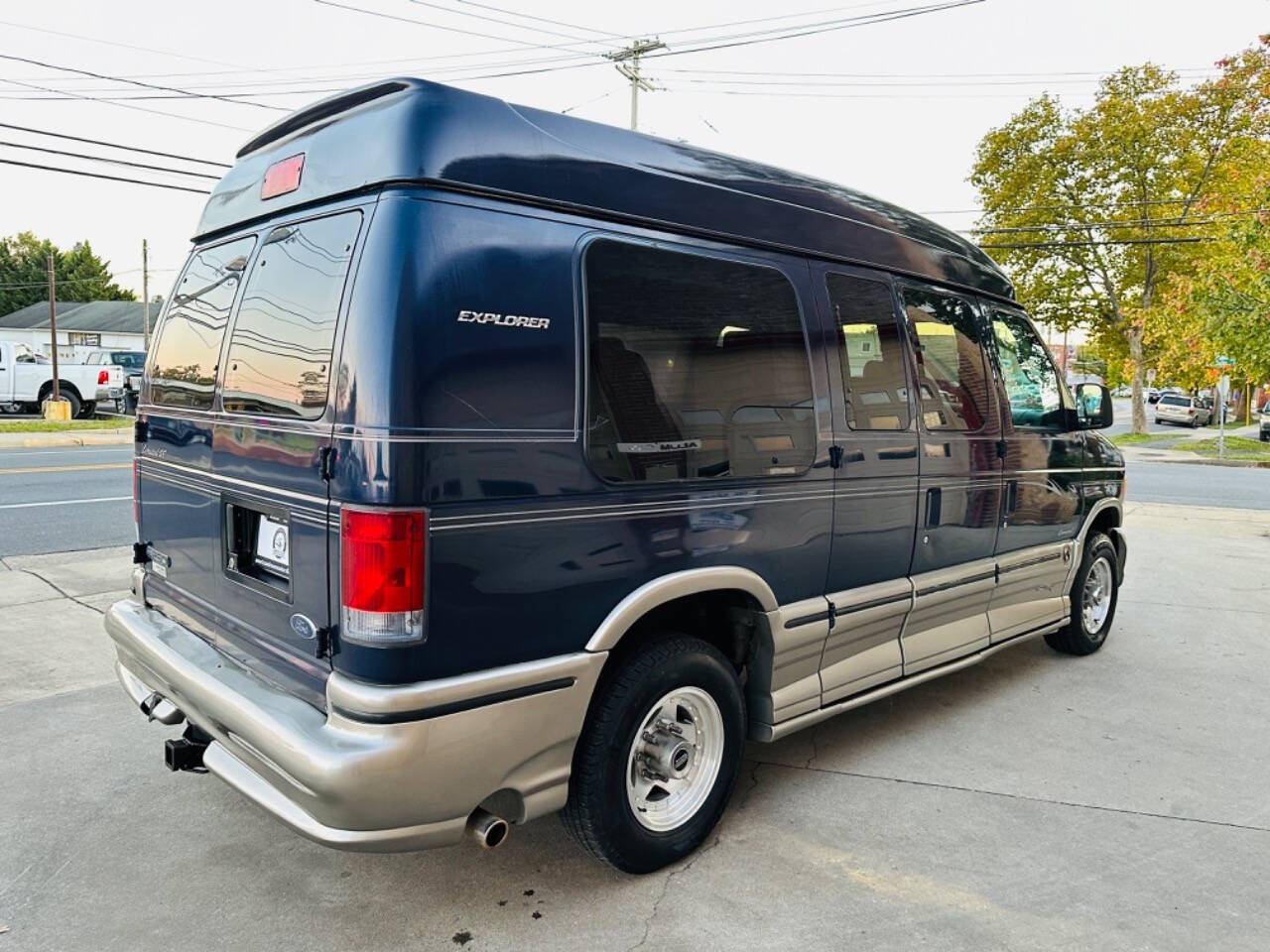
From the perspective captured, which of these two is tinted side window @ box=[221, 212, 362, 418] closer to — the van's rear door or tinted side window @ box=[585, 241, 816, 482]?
the van's rear door

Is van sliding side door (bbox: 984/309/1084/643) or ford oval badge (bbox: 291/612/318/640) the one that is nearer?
ford oval badge (bbox: 291/612/318/640)

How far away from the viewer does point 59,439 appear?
18.8 metres

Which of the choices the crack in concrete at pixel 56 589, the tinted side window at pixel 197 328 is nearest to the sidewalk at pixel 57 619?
the crack in concrete at pixel 56 589

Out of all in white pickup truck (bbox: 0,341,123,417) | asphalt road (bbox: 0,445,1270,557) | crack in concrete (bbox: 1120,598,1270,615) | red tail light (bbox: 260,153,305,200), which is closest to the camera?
red tail light (bbox: 260,153,305,200)

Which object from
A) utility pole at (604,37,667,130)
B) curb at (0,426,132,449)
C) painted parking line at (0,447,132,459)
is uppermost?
utility pole at (604,37,667,130)

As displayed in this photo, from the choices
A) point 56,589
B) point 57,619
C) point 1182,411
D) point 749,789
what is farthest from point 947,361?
point 1182,411

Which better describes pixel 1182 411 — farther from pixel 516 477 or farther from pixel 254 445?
pixel 254 445

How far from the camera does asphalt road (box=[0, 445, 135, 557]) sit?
8.52 m

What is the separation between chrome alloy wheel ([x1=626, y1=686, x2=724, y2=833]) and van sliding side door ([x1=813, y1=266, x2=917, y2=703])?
0.68 meters

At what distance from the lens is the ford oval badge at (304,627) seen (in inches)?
105

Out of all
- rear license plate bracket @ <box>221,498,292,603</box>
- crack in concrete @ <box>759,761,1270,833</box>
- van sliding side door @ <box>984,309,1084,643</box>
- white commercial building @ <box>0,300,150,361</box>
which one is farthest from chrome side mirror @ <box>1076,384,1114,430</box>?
white commercial building @ <box>0,300,150,361</box>

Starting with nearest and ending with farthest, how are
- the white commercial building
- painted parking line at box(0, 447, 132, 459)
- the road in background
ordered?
the road in background, painted parking line at box(0, 447, 132, 459), the white commercial building

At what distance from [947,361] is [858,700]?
1679 mm

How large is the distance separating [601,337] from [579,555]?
69cm
